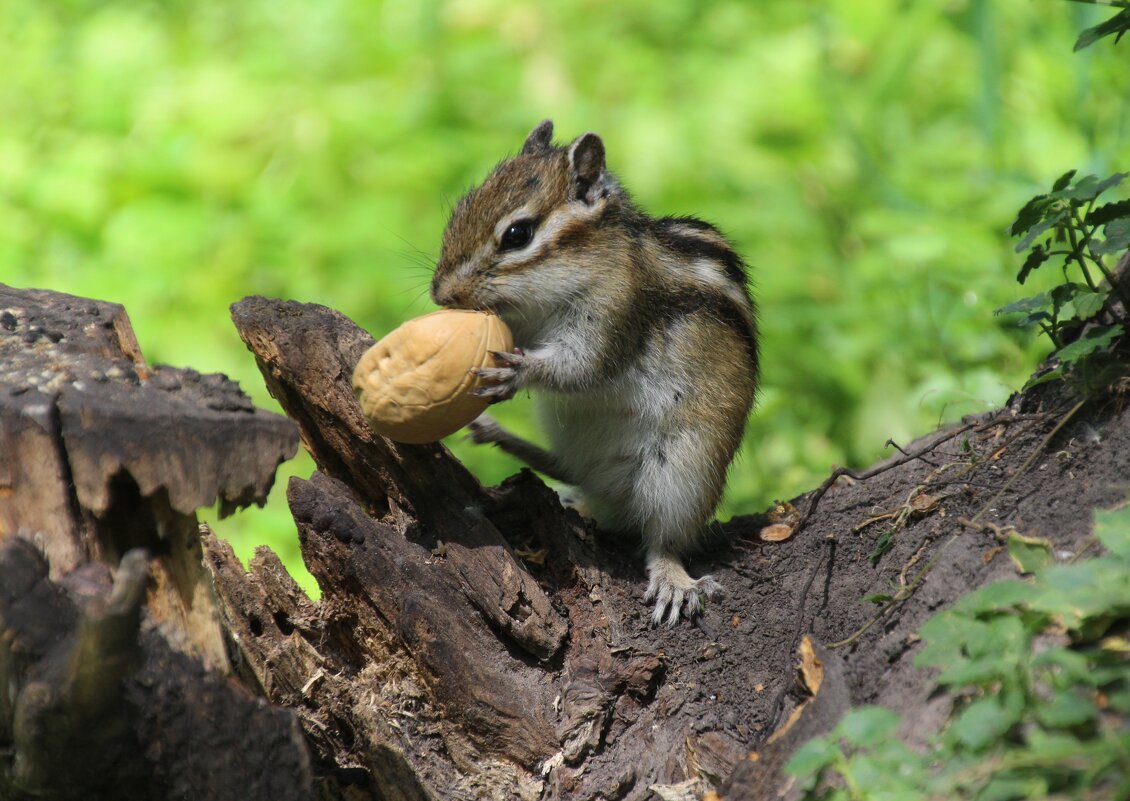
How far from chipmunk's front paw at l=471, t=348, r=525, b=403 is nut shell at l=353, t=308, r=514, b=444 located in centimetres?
3

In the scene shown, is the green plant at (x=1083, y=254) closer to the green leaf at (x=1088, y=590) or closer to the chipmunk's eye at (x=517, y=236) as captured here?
the green leaf at (x=1088, y=590)

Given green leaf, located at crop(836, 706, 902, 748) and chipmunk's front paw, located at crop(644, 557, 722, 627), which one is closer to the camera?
green leaf, located at crop(836, 706, 902, 748)

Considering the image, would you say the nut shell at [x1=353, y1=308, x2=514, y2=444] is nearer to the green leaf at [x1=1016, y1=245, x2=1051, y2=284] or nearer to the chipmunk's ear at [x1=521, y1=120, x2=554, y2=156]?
the chipmunk's ear at [x1=521, y1=120, x2=554, y2=156]

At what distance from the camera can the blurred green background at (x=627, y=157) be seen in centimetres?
471

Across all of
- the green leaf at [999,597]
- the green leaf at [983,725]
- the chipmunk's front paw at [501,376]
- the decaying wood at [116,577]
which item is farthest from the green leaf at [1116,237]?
the decaying wood at [116,577]

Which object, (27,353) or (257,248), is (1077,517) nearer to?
(27,353)

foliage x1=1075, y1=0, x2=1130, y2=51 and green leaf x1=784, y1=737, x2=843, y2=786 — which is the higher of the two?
foliage x1=1075, y1=0, x2=1130, y2=51

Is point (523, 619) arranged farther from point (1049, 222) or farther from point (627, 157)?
point (627, 157)

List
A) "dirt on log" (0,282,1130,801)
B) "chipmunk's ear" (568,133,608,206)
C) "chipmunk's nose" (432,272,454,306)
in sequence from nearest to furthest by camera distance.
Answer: "dirt on log" (0,282,1130,801)
"chipmunk's nose" (432,272,454,306)
"chipmunk's ear" (568,133,608,206)

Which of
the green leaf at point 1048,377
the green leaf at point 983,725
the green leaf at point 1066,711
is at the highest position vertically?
the green leaf at point 1048,377

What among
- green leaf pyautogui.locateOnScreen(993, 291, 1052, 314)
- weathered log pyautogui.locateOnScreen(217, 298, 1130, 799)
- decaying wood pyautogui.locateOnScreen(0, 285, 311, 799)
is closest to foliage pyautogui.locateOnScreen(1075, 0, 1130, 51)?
green leaf pyautogui.locateOnScreen(993, 291, 1052, 314)

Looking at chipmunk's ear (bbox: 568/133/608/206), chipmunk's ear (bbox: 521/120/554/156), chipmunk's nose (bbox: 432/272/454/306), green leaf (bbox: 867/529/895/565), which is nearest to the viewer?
green leaf (bbox: 867/529/895/565)

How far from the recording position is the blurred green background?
4.71 m

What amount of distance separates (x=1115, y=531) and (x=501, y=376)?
5.11 feet
